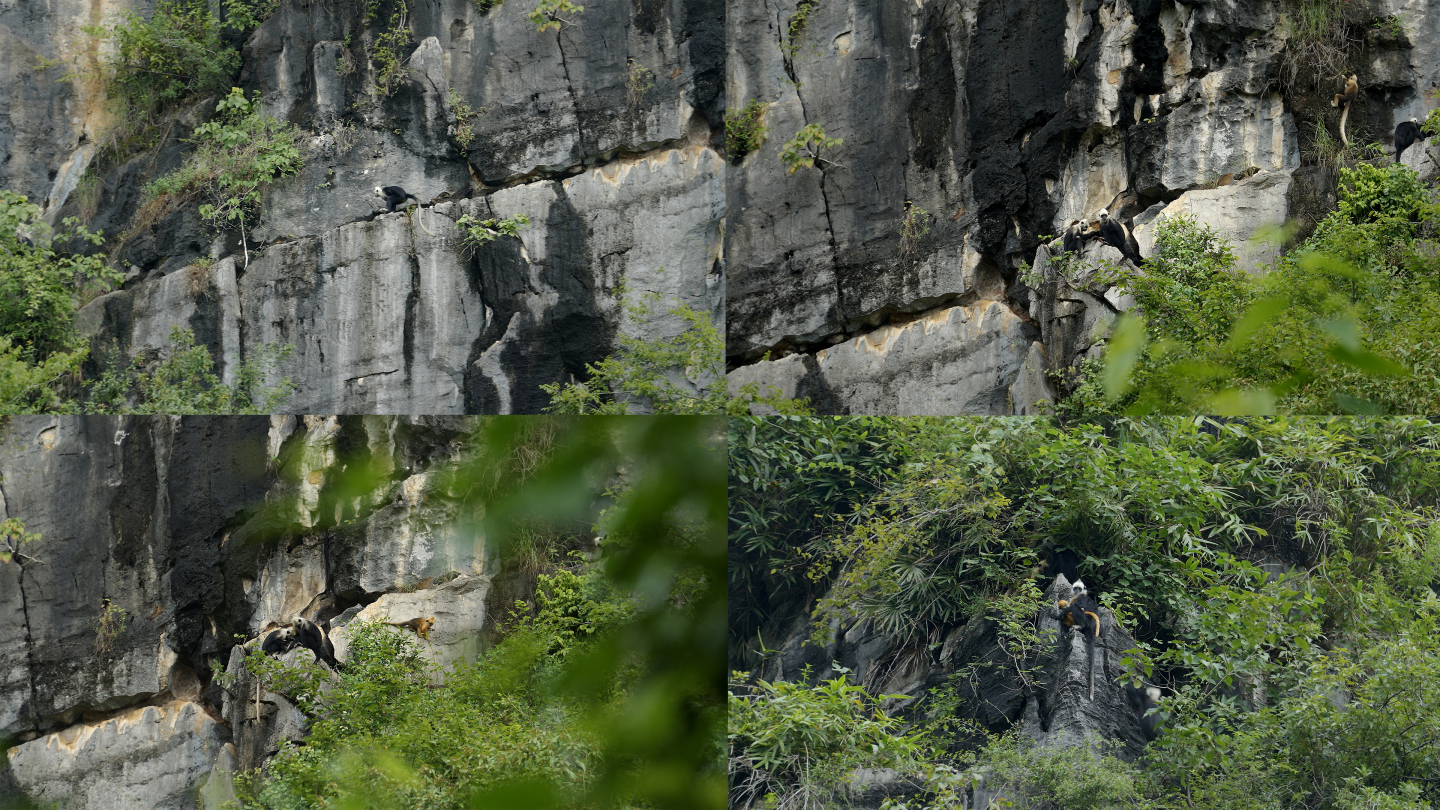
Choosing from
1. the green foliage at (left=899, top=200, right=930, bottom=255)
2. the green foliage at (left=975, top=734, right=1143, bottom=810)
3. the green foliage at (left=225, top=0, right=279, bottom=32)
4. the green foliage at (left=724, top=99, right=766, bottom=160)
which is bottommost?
the green foliage at (left=975, top=734, right=1143, bottom=810)

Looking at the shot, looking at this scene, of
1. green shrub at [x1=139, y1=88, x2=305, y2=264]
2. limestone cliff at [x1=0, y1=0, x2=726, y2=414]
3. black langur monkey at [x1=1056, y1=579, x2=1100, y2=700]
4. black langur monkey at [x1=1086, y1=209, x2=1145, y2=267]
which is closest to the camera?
black langur monkey at [x1=1056, y1=579, x2=1100, y2=700]

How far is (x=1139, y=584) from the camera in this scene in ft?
7.70

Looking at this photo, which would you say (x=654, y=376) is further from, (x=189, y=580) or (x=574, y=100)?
(x=189, y=580)

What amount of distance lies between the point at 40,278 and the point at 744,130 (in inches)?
81.5

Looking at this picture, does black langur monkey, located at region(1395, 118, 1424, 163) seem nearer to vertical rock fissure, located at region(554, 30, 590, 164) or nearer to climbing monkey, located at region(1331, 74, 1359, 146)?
climbing monkey, located at region(1331, 74, 1359, 146)

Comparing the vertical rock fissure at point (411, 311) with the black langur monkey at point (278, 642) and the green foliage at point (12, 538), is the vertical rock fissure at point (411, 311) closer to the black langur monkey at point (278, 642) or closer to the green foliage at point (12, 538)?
the black langur monkey at point (278, 642)

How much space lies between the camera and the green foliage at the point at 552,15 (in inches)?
116

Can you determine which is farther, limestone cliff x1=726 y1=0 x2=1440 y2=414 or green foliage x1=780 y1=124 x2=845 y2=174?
green foliage x1=780 y1=124 x2=845 y2=174

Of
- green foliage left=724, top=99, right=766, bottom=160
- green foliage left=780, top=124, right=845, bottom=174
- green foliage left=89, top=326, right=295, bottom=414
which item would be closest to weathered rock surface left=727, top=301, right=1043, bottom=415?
Answer: green foliage left=780, top=124, right=845, bottom=174

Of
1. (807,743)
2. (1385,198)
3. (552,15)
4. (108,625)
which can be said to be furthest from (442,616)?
(1385,198)

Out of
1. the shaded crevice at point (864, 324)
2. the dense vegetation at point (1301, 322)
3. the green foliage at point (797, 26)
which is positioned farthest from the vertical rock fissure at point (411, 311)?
the dense vegetation at point (1301, 322)

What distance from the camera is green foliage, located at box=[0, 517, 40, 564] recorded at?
2420mm

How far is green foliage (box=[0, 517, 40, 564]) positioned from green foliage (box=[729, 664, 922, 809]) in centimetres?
179

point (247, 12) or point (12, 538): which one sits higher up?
point (247, 12)
